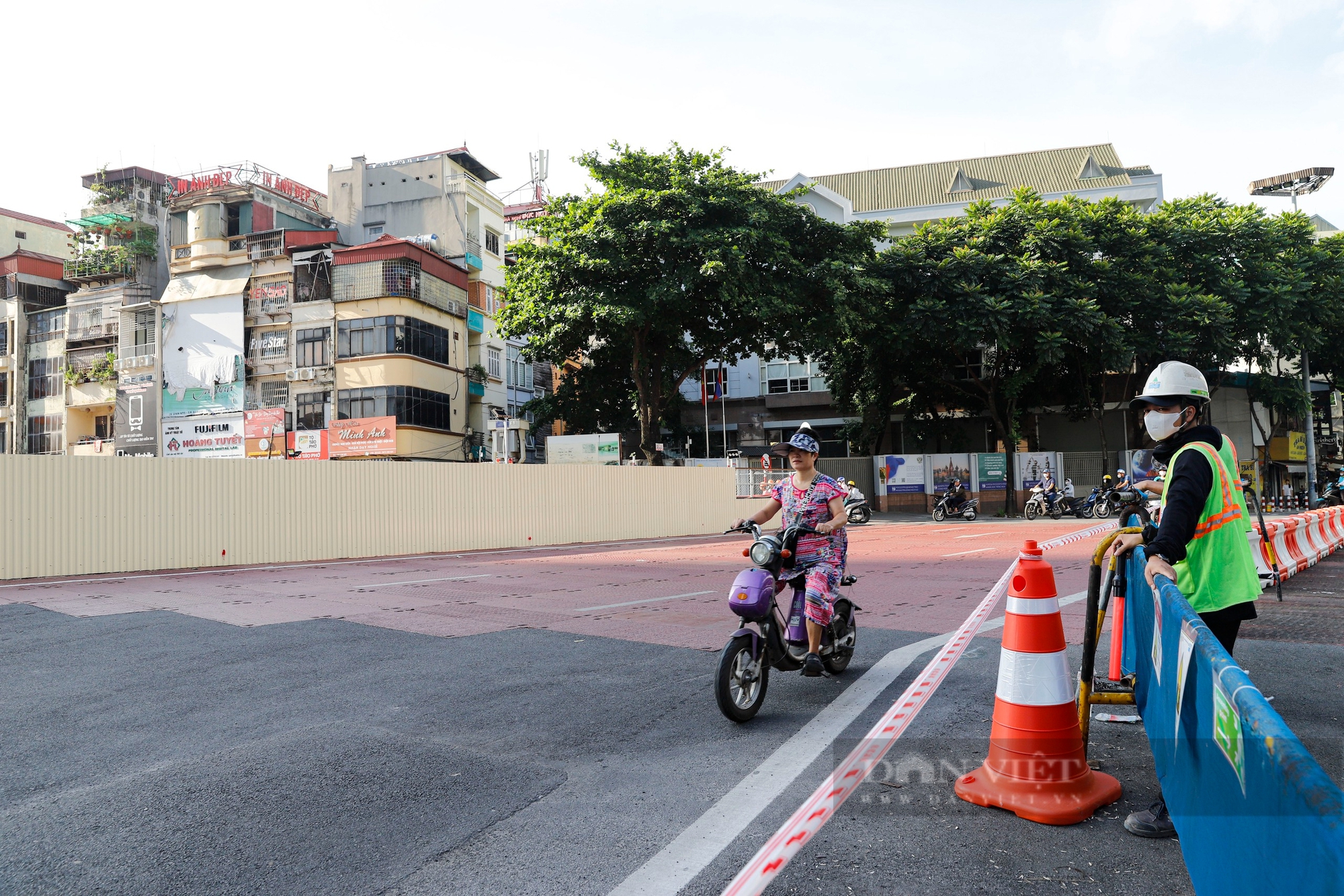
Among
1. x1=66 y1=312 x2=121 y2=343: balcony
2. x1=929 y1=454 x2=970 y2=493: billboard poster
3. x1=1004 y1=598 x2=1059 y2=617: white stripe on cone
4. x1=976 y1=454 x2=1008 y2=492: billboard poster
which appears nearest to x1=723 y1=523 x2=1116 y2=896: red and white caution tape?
x1=1004 y1=598 x2=1059 y2=617: white stripe on cone

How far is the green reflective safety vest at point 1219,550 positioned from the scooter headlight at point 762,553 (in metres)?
2.03

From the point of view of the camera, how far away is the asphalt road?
9.61 feet

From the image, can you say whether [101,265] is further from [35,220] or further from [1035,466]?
[1035,466]

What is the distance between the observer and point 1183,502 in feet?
11.3

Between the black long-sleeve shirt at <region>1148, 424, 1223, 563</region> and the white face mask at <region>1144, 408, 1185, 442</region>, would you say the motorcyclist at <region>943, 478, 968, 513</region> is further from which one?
the black long-sleeve shirt at <region>1148, 424, 1223, 563</region>

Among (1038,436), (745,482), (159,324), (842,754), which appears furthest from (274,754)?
(1038,436)

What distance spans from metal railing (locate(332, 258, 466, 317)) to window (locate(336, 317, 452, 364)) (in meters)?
0.98

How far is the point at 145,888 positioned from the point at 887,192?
54777 mm

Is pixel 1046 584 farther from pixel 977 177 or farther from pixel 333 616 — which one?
pixel 977 177

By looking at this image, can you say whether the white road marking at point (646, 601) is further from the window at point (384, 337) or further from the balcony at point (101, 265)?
the balcony at point (101, 265)

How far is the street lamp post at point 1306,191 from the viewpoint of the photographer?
1505 inches

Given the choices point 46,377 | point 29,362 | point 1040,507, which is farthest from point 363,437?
point 1040,507

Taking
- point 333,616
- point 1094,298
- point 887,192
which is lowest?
point 333,616

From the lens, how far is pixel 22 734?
4.55 m
